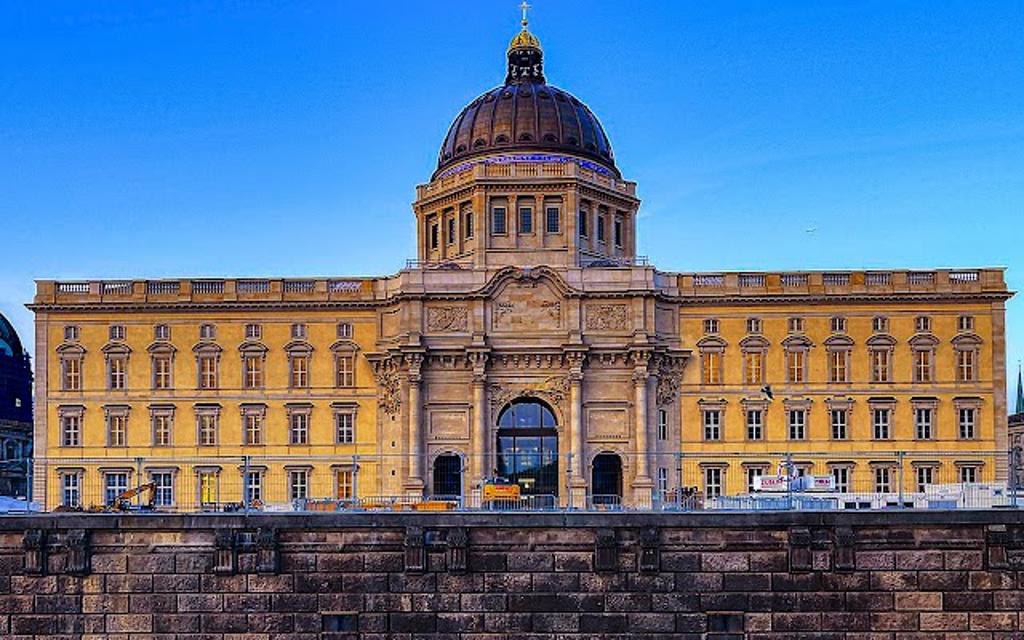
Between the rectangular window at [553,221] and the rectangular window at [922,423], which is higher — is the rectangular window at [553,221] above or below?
above

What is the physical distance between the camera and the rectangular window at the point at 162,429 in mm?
77188

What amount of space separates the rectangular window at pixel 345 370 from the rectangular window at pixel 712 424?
2148 cm

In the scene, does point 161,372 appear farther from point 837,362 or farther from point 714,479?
point 837,362

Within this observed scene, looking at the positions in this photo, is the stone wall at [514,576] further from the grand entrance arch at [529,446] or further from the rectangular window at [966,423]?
the rectangular window at [966,423]

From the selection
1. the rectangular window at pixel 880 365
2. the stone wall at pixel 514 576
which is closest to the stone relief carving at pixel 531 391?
the rectangular window at pixel 880 365

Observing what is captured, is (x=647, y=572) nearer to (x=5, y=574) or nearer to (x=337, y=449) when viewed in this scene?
(x=5, y=574)

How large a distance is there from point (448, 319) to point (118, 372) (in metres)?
20.5

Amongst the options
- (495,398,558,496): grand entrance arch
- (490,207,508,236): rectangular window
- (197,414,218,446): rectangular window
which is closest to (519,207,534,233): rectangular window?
(490,207,508,236): rectangular window

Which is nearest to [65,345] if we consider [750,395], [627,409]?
[627,409]

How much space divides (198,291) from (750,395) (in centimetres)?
3404

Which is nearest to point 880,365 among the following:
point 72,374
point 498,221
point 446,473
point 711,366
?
point 711,366

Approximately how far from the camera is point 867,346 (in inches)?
3004

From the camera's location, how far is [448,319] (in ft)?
249

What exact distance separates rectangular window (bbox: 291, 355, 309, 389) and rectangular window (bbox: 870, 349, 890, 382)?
112ft
